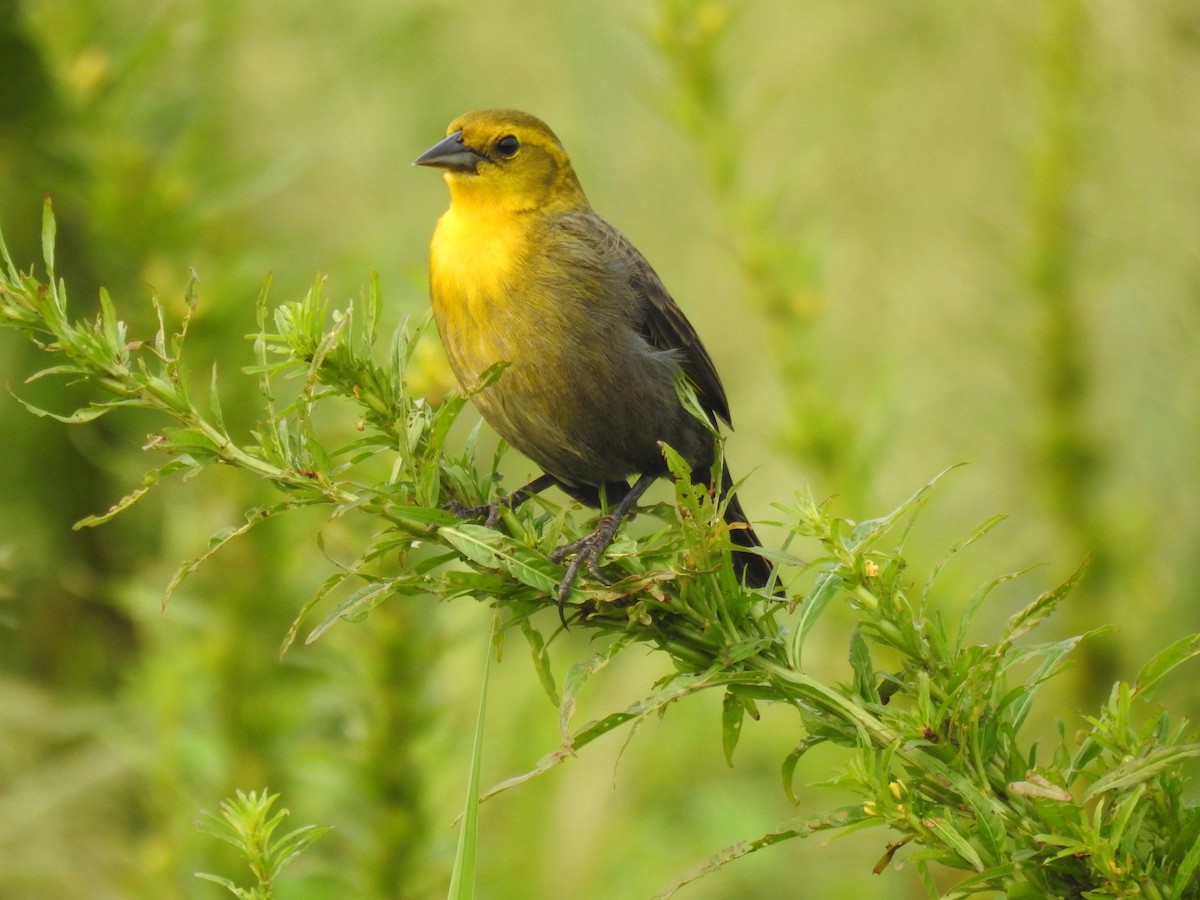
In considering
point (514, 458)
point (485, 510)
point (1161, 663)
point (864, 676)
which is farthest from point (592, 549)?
point (514, 458)

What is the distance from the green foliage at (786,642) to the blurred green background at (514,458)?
2.35 feet

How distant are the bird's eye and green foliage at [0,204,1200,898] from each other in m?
1.94

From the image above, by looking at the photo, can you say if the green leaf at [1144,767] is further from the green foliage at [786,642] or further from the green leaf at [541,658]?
the green leaf at [541,658]

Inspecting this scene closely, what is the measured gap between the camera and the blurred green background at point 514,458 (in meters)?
3.12

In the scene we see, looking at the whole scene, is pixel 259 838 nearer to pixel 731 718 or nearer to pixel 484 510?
pixel 731 718

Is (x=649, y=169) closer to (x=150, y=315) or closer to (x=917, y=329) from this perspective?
(x=917, y=329)

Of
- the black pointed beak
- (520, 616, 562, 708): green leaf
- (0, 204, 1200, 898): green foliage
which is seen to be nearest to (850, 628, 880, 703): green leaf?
(0, 204, 1200, 898): green foliage

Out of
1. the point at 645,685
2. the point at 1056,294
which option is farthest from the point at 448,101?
the point at 1056,294

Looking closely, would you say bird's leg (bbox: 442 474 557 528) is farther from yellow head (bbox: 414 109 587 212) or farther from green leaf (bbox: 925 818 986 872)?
yellow head (bbox: 414 109 587 212)

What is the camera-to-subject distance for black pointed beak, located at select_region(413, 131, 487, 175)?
358cm

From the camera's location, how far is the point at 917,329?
A: 15.9 feet

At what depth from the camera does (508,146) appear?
3680 mm

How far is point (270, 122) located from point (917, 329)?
258 centimetres

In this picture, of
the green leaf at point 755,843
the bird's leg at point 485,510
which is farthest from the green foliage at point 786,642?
the bird's leg at point 485,510
